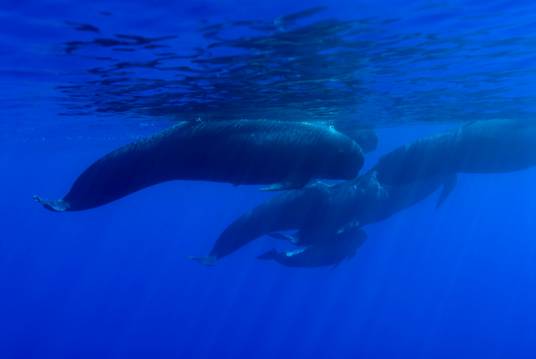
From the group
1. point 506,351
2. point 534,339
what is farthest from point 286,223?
point 534,339

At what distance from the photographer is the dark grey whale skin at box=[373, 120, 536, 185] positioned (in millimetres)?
14188

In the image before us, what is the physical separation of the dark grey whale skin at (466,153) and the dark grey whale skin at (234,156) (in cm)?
528

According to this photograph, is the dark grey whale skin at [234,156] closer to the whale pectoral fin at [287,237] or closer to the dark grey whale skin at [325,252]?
the whale pectoral fin at [287,237]

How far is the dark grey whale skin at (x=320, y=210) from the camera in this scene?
14805mm

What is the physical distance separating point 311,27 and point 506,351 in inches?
1884

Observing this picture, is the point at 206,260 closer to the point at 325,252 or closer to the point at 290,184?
the point at 325,252

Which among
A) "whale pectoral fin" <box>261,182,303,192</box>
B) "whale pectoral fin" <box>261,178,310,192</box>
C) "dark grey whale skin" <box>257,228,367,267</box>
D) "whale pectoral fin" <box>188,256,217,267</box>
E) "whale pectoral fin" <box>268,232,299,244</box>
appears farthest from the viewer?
"dark grey whale skin" <box>257,228,367,267</box>

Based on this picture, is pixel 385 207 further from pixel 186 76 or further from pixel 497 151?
pixel 186 76

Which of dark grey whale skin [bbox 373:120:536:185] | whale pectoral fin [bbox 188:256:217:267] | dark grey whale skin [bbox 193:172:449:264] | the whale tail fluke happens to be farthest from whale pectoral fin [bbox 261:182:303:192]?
dark grey whale skin [bbox 373:120:536:185]

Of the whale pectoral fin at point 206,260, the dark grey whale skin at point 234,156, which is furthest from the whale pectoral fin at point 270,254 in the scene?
the dark grey whale skin at point 234,156

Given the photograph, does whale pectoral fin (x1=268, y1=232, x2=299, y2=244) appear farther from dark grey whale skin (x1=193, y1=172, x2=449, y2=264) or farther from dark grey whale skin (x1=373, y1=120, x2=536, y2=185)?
dark grey whale skin (x1=373, y1=120, x2=536, y2=185)

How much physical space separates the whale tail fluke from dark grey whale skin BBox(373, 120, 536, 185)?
919 cm

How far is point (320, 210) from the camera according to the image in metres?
14.8

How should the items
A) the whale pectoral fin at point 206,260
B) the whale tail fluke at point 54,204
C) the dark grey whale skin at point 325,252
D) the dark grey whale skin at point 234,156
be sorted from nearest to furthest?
the whale tail fluke at point 54,204
the dark grey whale skin at point 234,156
the whale pectoral fin at point 206,260
the dark grey whale skin at point 325,252
